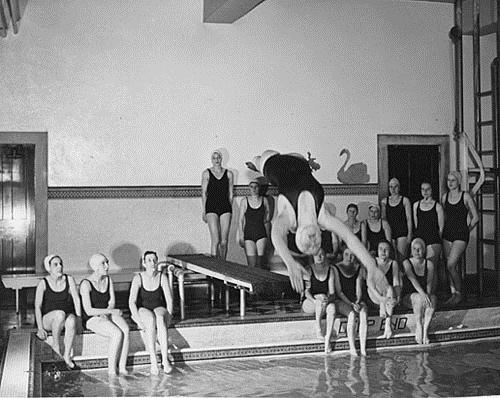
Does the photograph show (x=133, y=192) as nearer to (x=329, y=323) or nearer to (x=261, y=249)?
(x=261, y=249)

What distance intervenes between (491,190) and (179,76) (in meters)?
5.41

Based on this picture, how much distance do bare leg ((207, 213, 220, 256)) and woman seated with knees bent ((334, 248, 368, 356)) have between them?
2183 mm

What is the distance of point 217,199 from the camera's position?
448 inches

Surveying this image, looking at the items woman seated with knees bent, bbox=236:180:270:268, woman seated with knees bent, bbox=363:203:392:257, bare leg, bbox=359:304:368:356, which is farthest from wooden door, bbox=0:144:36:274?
bare leg, bbox=359:304:368:356

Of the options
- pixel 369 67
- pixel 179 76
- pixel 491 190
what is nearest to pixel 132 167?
pixel 179 76

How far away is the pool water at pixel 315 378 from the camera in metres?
7.52

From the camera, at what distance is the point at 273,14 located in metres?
12.2

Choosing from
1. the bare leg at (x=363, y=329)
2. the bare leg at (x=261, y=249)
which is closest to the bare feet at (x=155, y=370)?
the bare leg at (x=363, y=329)

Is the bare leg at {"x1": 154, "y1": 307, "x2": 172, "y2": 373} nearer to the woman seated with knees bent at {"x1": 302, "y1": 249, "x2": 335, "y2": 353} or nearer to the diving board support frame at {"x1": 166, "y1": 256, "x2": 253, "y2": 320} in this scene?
the diving board support frame at {"x1": 166, "y1": 256, "x2": 253, "y2": 320}

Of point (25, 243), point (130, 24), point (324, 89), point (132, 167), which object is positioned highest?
point (130, 24)

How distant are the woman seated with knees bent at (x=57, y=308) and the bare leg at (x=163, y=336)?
0.85 metres

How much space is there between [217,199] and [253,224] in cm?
64

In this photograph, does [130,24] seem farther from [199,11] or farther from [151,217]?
[151,217]

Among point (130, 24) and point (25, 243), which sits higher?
point (130, 24)
